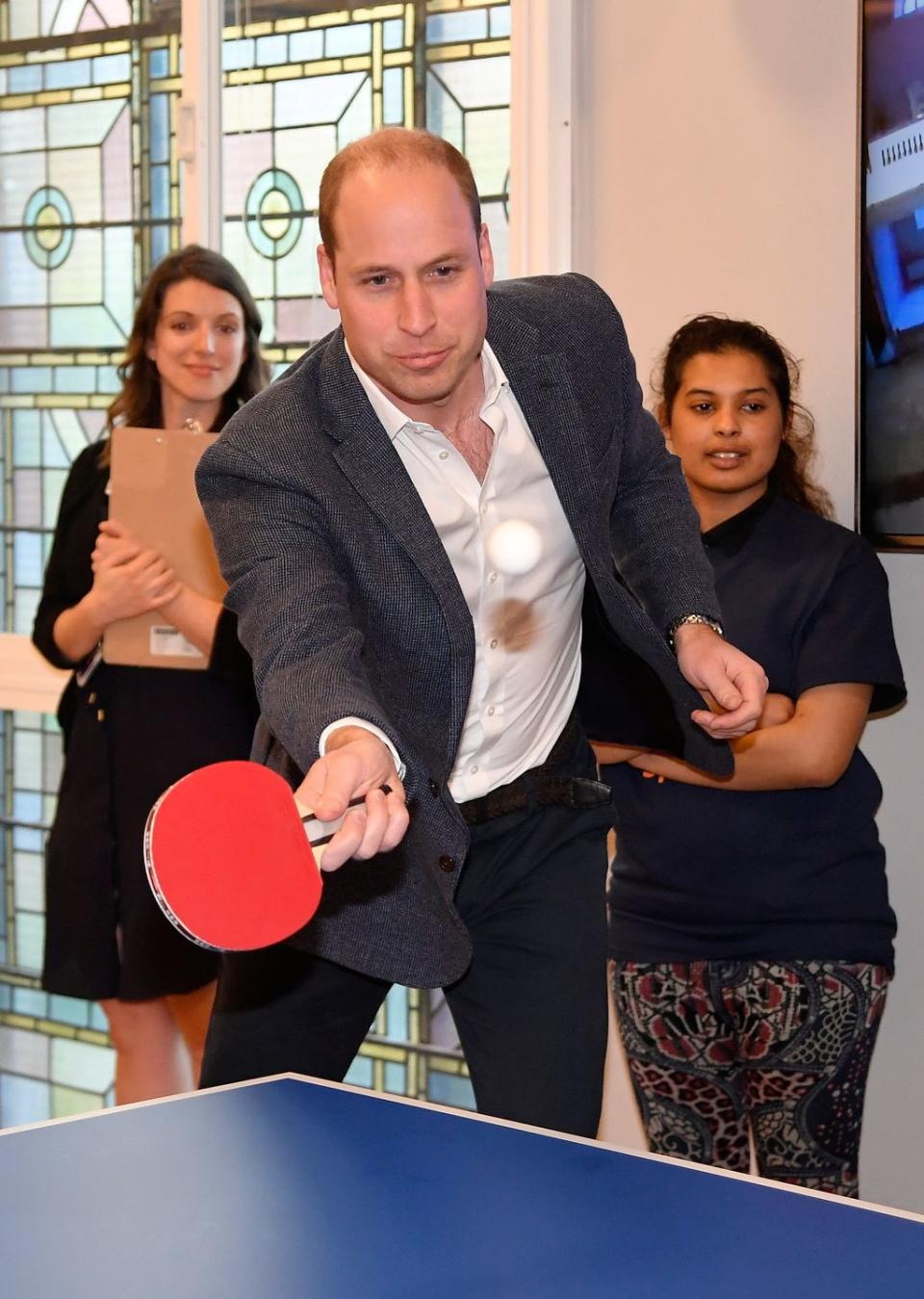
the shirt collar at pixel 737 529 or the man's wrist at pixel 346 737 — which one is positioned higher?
the shirt collar at pixel 737 529

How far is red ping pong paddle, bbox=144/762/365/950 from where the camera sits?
1320 mm

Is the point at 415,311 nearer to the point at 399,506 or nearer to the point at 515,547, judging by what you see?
the point at 399,506

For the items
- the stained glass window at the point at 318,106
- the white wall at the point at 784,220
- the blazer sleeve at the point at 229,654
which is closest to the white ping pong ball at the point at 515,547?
the blazer sleeve at the point at 229,654

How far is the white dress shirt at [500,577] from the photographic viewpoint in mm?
2002

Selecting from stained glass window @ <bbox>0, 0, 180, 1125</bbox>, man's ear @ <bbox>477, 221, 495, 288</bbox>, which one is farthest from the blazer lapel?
stained glass window @ <bbox>0, 0, 180, 1125</bbox>

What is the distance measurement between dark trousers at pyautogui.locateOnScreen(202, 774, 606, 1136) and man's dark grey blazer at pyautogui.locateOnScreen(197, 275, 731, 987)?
58 mm

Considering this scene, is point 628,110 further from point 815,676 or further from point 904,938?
point 904,938

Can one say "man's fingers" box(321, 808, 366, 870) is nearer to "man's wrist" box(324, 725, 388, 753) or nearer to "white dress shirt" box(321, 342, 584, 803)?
→ "man's wrist" box(324, 725, 388, 753)

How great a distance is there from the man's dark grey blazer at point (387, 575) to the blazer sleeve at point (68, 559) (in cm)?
113

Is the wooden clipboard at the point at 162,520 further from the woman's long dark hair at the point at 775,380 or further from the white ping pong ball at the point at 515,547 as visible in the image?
the white ping pong ball at the point at 515,547

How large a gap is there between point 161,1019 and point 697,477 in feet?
4.83

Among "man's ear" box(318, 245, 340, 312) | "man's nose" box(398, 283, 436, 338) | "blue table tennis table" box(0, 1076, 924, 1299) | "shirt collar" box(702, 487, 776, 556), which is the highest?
"man's ear" box(318, 245, 340, 312)

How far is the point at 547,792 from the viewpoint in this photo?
209 centimetres

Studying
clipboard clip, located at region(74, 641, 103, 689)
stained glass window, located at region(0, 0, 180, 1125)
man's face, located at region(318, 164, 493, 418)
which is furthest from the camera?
stained glass window, located at region(0, 0, 180, 1125)
